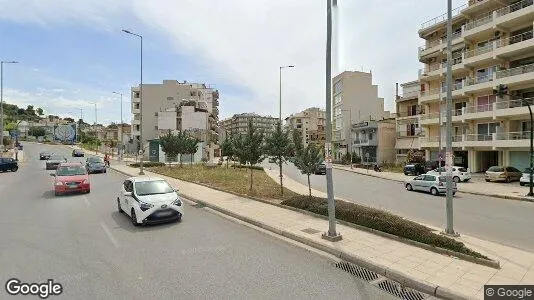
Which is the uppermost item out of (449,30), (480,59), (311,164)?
(480,59)

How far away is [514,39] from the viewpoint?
33500 mm

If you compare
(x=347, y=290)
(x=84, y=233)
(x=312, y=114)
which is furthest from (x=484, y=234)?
(x=312, y=114)

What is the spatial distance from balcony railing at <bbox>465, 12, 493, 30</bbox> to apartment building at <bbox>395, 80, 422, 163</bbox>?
51.2 ft

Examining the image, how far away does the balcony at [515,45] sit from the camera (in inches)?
1196

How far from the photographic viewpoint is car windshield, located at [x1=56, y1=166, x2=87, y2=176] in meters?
19.0

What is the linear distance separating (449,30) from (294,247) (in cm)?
839

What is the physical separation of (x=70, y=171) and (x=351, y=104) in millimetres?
62545

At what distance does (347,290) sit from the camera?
646 cm

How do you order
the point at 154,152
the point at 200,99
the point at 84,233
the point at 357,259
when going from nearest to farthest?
the point at 357,259, the point at 84,233, the point at 154,152, the point at 200,99

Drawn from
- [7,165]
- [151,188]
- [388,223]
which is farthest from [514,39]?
[7,165]

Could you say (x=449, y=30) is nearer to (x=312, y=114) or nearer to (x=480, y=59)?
(x=480, y=59)

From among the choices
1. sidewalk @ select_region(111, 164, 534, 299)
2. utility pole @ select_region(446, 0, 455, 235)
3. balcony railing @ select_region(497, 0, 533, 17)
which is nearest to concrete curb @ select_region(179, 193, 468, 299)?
sidewalk @ select_region(111, 164, 534, 299)

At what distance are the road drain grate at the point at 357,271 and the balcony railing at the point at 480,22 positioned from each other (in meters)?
37.5

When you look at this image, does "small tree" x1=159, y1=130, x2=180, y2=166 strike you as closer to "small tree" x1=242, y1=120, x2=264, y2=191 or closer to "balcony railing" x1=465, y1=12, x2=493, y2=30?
"small tree" x1=242, y1=120, x2=264, y2=191
